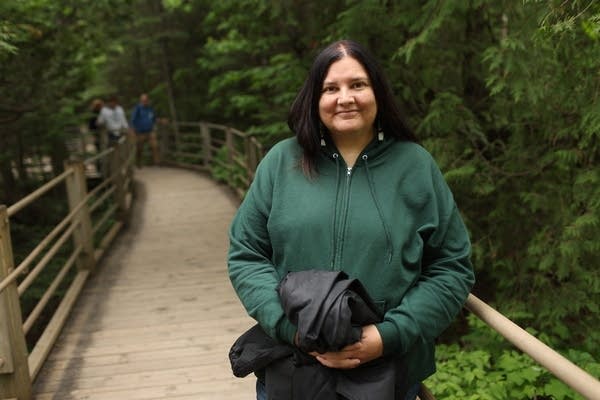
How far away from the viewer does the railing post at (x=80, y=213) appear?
250 inches

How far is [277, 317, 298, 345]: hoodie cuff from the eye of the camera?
6.27 feet

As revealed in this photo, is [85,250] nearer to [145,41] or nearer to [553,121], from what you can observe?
[553,121]

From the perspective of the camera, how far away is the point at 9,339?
365 cm

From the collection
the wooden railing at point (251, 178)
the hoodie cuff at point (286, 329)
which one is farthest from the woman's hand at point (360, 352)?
the wooden railing at point (251, 178)

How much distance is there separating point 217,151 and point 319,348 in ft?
44.3

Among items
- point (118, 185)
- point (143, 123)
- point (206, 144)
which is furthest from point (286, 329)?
point (143, 123)

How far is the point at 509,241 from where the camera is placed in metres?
5.59

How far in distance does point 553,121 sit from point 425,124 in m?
1.10

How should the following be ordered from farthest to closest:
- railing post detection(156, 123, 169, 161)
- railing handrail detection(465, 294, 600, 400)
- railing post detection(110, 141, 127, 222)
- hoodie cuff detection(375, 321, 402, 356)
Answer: railing post detection(156, 123, 169, 161)
railing post detection(110, 141, 127, 222)
hoodie cuff detection(375, 321, 402, 356)
railing handrail detection(465, 294, 600, 400)

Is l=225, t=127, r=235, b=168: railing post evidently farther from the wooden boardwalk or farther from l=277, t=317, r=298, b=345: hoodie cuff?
l=277, t=317, r=298, b=345: hoodie cuff

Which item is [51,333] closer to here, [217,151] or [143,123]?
[217,151]

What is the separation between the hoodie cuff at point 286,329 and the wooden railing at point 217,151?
274 inches

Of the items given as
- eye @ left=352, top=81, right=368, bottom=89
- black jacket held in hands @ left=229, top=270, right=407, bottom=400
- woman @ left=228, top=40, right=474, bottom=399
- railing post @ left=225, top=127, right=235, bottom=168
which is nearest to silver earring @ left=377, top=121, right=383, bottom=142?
woman @ left=228, top=40, right=474, bottom=399

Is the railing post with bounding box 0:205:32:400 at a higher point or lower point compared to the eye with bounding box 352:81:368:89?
lower
